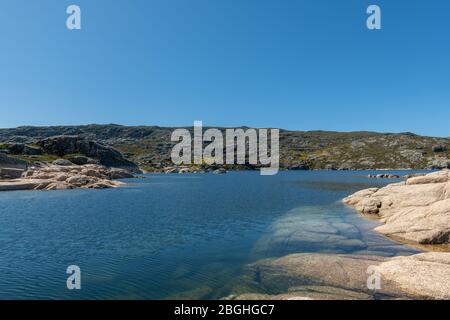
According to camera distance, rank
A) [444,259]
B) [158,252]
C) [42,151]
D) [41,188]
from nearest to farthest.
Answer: [444,259]
[158,252]
[41,188]
[42,151]

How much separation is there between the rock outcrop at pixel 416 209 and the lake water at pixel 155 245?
2948mm

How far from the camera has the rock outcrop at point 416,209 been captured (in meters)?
35.8

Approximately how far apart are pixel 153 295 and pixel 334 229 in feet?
94.7

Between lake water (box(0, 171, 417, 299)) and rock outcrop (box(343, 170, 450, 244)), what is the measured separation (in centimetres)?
295

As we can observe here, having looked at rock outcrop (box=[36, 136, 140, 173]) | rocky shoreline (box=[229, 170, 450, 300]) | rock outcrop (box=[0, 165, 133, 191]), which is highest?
rock outcrop (box=[36, 136, 140, 173])

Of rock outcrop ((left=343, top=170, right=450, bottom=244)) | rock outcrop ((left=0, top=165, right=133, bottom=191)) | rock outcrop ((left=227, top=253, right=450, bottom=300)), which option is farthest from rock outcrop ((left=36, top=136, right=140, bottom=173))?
rock outcrop ((left=227, top=253, right=450, bottom=300))

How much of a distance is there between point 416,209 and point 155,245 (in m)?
33.9

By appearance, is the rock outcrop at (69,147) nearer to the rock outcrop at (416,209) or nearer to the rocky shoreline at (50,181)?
the rocky shoreline at (50,181)

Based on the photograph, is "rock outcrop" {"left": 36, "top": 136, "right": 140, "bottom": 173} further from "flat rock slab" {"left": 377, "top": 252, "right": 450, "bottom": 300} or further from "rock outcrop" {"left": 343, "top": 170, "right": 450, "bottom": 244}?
"flat rock slab" {"left": 377, "top": 252, "right": 450, "bottom": 300}

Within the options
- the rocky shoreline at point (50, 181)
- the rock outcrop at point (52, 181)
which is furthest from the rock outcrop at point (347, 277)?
the rocky shoreline at point (50, 181)

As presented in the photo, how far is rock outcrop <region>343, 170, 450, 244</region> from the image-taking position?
3575 centimetres
